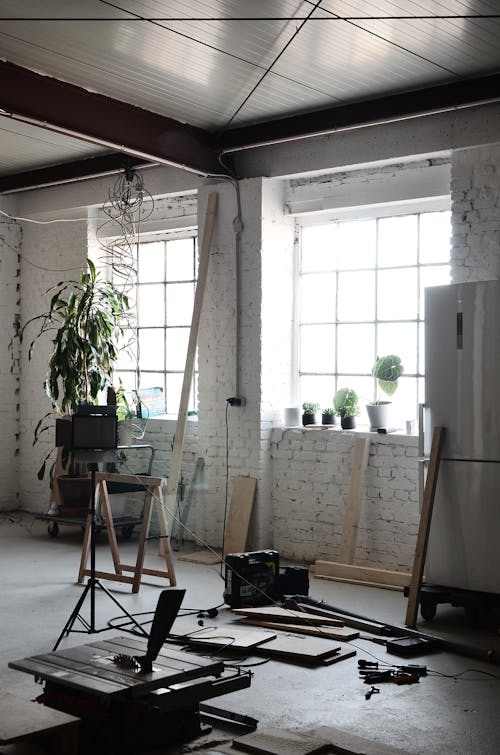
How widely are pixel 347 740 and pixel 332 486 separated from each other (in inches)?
137

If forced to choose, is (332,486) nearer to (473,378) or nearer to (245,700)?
(473,378)

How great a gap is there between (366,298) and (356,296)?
0.09 meters

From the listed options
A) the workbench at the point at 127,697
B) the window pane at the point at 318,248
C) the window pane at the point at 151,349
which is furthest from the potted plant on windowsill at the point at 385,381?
the workbench at the point at 127,697

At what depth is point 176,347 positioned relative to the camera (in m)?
8.20

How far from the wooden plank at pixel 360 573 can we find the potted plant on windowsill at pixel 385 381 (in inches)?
Result: 40.4

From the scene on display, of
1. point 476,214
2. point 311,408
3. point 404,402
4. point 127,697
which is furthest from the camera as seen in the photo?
point 311,408

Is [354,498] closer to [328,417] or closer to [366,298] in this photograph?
[328,417]

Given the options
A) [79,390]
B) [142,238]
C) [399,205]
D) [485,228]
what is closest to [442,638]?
[485,228]

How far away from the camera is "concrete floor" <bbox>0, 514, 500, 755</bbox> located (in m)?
3.74

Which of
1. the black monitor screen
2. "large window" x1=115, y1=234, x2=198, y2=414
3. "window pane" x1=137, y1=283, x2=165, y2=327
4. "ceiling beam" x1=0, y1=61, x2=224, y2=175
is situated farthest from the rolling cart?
Answer: "ceiling beam" x1=0, y1=61, x2=224, y2=175

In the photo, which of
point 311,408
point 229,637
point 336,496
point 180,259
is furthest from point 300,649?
point 180,259

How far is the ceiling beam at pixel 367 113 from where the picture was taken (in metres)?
5.70

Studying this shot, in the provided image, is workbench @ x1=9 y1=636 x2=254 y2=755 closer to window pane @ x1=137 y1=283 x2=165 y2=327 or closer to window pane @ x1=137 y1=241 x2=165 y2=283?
window pane @ x1=137 y1=283 x2=165 y2=327

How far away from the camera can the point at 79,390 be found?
7953 millimetres
